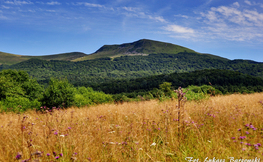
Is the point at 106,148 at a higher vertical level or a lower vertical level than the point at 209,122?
lower

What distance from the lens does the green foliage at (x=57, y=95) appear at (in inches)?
883

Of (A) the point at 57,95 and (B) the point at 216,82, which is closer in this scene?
(A) the point at 57,95

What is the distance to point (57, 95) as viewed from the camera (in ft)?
73.8

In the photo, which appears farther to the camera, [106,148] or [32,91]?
[32,91]

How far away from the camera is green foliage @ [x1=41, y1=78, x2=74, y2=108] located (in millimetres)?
22422

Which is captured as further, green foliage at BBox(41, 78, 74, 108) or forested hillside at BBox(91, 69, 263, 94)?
forested hillside at BBox(91, 69, 263, 94)

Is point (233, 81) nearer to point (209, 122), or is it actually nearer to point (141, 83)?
point (141, 83)

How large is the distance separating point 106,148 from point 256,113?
382 cm

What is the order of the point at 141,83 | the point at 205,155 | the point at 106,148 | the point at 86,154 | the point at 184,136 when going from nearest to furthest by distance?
the point at 205,155, the point at 86,154, the point at 106,148, the point at 184,136, the point at 141,83

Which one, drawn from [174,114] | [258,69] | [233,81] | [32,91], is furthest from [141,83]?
[258,69]

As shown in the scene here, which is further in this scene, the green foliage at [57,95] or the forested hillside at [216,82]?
the forested hillside at [216,82]

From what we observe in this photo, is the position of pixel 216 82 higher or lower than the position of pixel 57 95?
higher

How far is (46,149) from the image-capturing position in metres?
2.67

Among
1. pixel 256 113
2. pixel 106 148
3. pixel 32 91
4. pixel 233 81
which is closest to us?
pixel 106 148
